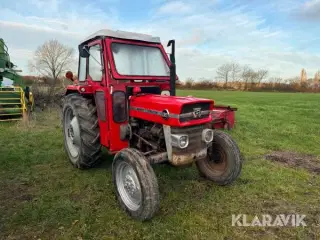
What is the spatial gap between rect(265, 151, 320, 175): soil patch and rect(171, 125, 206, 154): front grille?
8.19 ft

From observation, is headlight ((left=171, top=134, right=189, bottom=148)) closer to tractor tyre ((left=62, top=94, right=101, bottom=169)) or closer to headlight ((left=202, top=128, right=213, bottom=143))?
headlight ((left=202, top=128, right=213, bottom=143))

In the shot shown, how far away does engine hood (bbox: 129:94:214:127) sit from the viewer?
3133 mm

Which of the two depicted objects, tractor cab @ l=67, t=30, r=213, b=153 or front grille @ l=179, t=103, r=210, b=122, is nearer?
front grille @ l=179, t=103, r=210, b=122

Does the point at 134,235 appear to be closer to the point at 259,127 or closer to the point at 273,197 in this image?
the point at 273,197

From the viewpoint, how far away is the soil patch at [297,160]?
16.0ft

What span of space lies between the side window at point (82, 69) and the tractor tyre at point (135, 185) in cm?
216

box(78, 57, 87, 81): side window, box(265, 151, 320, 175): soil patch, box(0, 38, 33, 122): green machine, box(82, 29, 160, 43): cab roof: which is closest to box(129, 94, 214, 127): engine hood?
box(82, 29, 160, 43): cab roof

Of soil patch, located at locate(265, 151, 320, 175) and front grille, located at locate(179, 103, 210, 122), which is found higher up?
front grille, located at locate(179, 103, 210, 122)

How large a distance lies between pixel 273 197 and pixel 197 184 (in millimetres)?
1057

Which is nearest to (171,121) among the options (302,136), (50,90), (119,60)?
(119,60)

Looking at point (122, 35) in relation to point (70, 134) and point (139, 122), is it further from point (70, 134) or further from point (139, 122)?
point (70, 134)

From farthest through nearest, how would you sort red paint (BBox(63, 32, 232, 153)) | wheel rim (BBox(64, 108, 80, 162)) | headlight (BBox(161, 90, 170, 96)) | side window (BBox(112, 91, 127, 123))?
1. wheel rim (BBox(64, 108, 80, 162))
2. headlight (BBox(161, 90, 170, 96))
3. side window (BBox(112, 91, 127, 123))
4. red paint (BBox(63, 32, 232, 153))

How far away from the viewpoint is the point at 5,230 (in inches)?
114

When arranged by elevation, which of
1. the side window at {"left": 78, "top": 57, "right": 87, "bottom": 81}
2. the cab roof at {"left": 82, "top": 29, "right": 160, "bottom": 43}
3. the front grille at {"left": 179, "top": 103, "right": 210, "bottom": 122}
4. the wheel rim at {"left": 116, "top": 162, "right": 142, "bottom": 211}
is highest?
the cab roof at {"left": 82, "top": 29, "right": 160, "bottom": 43}
